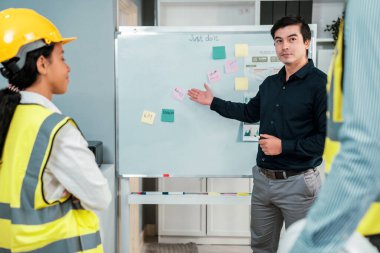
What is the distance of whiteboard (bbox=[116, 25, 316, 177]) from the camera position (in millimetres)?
2545

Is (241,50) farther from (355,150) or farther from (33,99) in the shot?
(355,150)

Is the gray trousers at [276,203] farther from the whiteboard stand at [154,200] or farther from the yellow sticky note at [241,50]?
the yellow sticky note at [241,50]

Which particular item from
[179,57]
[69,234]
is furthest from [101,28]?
[69,234]

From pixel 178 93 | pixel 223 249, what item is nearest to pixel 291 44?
pixel 178 93

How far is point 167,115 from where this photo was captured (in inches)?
101

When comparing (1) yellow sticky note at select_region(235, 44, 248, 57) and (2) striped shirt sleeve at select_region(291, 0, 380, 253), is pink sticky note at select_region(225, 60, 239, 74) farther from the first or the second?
(2) striped shirt sleeve at select_region(291, 0, 380, 253)

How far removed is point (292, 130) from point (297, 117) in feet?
0.23

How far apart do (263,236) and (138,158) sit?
90 cm

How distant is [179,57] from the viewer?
2.56 metres

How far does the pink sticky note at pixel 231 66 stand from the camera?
8.40ft

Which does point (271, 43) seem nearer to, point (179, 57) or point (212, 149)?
point (179, 57)

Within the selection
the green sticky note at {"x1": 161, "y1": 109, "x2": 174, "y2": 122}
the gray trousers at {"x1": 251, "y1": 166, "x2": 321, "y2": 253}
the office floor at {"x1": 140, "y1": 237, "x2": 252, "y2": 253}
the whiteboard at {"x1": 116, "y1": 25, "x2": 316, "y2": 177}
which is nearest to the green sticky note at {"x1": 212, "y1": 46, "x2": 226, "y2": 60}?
the whiteboard at {"x1": 116, "y1": 25, "x2": 316, "y2": 177}

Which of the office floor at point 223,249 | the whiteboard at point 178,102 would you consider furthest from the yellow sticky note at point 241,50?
the office floor at point 223,249

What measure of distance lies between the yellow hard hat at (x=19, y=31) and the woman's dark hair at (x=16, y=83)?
3cm
